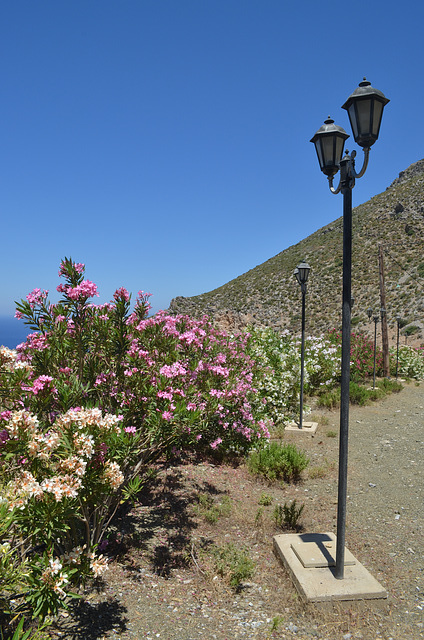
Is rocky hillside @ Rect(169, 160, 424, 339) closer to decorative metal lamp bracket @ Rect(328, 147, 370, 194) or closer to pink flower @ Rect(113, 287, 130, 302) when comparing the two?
pink flower @ Rect(113, 287, 130, 302)

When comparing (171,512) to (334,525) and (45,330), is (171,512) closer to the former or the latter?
(334,525)

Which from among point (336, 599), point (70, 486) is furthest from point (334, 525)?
point (70, 486)

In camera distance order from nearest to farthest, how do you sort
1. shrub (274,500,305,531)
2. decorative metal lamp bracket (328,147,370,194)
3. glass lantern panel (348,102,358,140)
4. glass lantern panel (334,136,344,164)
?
glass lantern panel (348,102,358,140) → decorative metal lamp bracket (328,147,370,194) → glass lantern panel (334,136,344,164) → shrub (274,500,305,531)

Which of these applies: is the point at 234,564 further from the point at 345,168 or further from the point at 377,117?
the point at 377,117

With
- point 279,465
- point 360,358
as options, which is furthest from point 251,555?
point 360,358

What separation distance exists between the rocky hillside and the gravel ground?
24.6 meters

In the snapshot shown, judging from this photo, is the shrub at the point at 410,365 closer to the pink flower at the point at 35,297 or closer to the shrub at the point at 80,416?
the shrub at the point at 80,416

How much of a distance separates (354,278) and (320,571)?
39.2 metres

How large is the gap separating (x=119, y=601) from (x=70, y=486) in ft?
4.96

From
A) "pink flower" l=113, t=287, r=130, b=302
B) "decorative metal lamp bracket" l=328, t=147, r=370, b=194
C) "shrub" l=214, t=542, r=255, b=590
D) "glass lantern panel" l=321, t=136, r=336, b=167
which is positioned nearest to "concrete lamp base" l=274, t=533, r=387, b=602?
"shrub" l=214, t=542, r=255, b=590

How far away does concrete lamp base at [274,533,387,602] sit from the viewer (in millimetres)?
3279

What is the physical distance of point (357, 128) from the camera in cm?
315

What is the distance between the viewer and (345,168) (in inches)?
136

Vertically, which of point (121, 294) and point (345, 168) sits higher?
point (345, 168)
